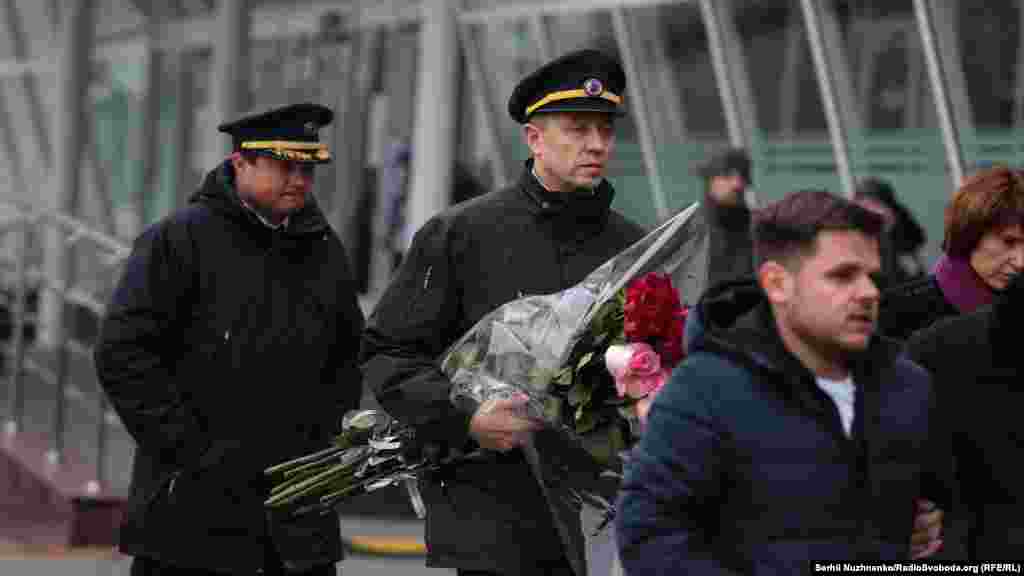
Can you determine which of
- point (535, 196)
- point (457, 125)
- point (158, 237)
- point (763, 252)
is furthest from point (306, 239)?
point (457, 125)

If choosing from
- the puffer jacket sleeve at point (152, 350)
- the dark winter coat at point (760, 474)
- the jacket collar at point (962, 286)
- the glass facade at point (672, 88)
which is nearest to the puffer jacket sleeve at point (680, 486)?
the dark winter coat at point (760, 474)

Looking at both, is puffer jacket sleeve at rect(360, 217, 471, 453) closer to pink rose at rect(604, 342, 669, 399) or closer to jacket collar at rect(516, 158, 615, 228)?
jacket collar at rect(516, 158, 615, 228)

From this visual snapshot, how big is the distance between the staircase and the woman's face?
7.88 metres

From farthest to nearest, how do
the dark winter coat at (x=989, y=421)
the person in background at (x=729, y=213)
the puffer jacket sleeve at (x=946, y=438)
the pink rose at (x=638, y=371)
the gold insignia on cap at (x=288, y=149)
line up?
the person in background at (x=729, y=213) → the gold insignia on cap at (x=288, y=149) → the pink rose at (x=638, y=371) → the dark winter coat at (x=989, y=421) → the puffer jacket sleeve at (x=946, y=438)

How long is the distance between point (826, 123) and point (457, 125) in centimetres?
471

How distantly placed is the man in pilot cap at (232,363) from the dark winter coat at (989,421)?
2329 mm

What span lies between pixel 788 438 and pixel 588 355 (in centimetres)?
123

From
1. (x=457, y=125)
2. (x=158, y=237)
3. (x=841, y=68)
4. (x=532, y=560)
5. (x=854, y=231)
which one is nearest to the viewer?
(x=854, y=231)

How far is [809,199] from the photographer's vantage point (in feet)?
12.8

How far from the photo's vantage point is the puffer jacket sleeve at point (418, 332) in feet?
17.3

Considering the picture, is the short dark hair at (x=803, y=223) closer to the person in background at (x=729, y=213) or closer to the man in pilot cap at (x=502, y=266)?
the man in pilot cap at (x=502, y=266)

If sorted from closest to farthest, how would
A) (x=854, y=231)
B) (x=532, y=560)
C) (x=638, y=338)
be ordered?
(x=854, y=231)
(x=638, y=338)
(x=532, y=560)

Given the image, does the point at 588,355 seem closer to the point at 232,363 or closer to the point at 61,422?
the point at 232,363

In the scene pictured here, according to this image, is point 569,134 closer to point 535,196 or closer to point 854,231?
point 535,196
